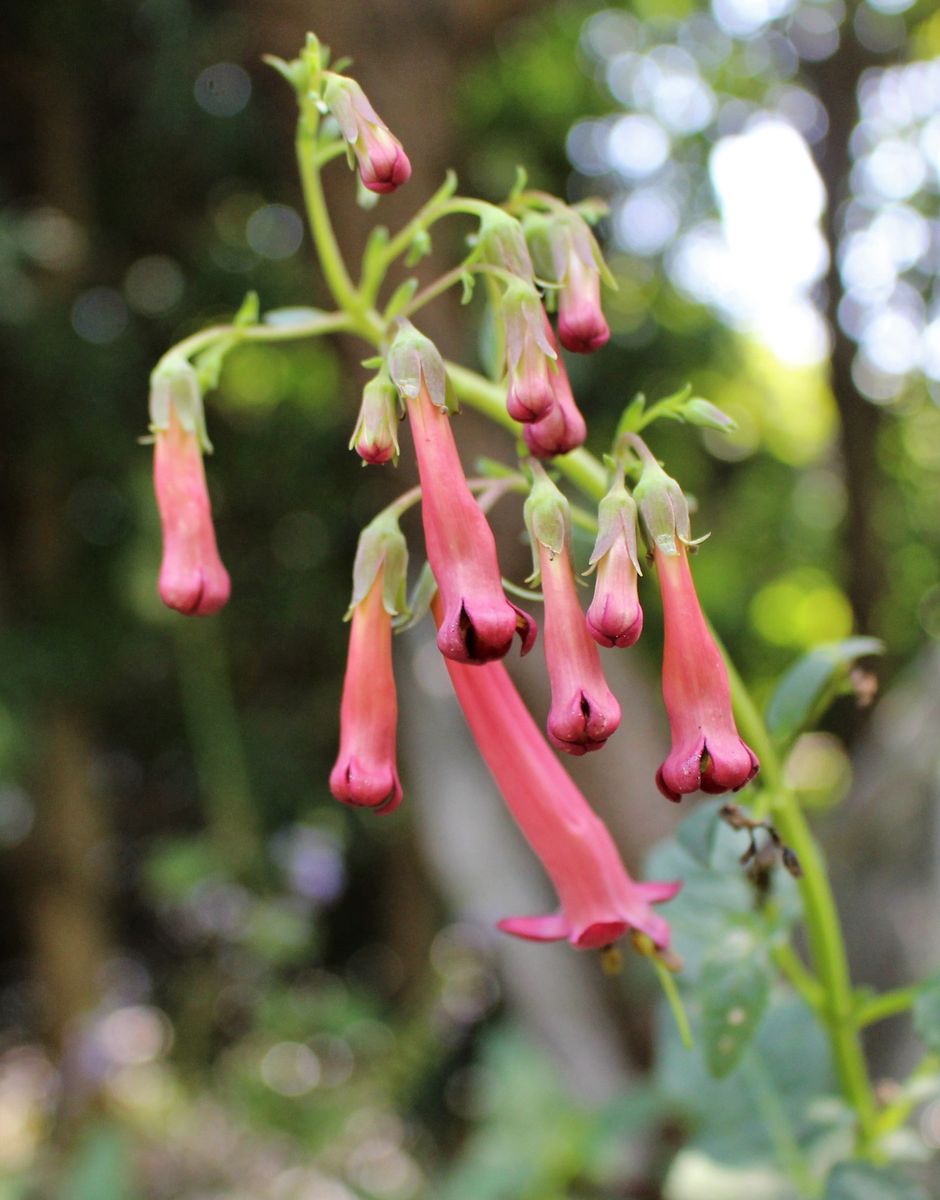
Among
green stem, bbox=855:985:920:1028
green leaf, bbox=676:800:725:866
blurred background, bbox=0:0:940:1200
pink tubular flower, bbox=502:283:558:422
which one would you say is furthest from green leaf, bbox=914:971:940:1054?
blurred background, bbox=0:0:940:1200

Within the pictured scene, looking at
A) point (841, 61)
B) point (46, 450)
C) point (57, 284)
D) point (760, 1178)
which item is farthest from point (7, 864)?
point (841, 61)

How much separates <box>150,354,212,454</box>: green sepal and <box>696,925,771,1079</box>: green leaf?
361 mm

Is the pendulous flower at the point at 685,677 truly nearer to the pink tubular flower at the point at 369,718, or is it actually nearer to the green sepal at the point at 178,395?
the pink tubular flower at the point at 369,718

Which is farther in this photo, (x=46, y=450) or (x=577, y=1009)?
(x=46, y=450)

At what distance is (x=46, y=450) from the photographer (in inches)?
77.9

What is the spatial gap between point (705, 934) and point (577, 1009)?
1243mm

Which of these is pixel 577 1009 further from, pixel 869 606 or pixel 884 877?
pixel 869 606

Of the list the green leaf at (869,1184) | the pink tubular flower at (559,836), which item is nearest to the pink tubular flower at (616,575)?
the pink tubular flower at (559,836)

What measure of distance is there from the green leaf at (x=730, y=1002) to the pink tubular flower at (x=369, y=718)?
0.19m

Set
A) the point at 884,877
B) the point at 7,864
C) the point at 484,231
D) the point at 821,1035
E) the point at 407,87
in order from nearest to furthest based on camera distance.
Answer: the point at 484,231 < the point at 821,1035 < the point at 884,877 < the point at 407,87 < the point at 7,864

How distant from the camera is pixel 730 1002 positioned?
0.53m

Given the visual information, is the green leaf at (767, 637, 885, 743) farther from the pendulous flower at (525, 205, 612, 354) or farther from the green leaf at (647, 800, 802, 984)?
the pendulous flower at (525, 205, 612, 354)

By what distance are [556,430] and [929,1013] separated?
1.14ft

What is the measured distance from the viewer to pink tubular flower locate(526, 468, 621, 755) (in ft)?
1.33
